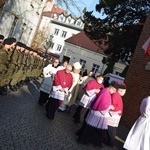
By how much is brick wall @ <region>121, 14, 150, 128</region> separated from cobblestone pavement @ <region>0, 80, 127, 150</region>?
2661 mm

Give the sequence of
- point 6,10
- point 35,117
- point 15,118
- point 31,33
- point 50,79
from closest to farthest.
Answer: point 15,118, point 35,117, point 50,79, point 6,10, point 31,33

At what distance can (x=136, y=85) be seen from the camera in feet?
37.1

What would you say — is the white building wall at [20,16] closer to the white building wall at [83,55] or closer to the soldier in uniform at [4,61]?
the soldier in uniform at [4,61]

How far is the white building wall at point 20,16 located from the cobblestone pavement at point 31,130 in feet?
37.6

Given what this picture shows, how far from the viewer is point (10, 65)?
29.9 feet

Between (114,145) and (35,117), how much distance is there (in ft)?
7.69

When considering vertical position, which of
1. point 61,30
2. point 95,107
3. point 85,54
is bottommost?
point 95,107

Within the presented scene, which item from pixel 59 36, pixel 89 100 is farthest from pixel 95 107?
pixel 59 36

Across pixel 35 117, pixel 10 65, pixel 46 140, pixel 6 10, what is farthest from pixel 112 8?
pixel 46 140

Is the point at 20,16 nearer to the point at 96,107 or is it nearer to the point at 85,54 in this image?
the point at 96,107

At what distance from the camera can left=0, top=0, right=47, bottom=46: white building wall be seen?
1917cm

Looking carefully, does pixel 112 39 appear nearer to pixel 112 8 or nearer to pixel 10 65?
pixel 112 8

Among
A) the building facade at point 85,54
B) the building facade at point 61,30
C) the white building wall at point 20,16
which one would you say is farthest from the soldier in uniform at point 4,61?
the building facade at point 61,30

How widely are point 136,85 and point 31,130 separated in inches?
237
